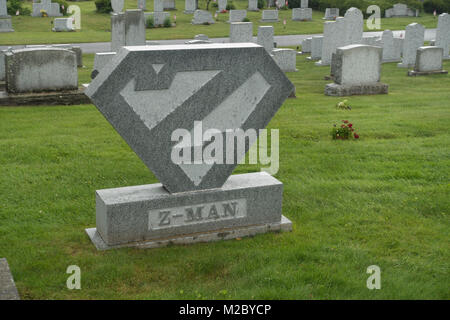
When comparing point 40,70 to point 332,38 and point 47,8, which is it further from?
point 47,8

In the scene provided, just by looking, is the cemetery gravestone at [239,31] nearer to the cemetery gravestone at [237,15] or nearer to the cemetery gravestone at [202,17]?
the cemetery gravestone at [202,17]

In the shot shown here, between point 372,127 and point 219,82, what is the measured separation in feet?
18.4

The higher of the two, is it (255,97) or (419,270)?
(255,97)

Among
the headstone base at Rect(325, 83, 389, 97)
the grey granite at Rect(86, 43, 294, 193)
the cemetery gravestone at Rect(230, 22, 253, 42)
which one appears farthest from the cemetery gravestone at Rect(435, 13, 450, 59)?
the grey granite at Rect(86, 43, 294, 193)

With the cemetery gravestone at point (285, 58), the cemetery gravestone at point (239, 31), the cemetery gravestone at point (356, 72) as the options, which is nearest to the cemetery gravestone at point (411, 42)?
the cemetery gravestone at point (285, 58)

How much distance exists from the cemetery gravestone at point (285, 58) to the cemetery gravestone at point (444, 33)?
20.4 ft

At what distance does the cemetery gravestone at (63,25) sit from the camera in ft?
99.0

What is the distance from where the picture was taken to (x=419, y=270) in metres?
5.50

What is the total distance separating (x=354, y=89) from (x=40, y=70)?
747cm

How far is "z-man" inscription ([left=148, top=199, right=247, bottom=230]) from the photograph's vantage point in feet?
19.6

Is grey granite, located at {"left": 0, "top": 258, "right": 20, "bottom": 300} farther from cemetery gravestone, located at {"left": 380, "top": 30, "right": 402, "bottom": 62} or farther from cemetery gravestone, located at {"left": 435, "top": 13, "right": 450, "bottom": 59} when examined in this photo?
cemetery gravestone, located at {"left": 435, "top": 13, "right": 450, "bottom": 59}

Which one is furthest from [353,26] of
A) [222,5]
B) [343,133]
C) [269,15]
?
[222,5]
